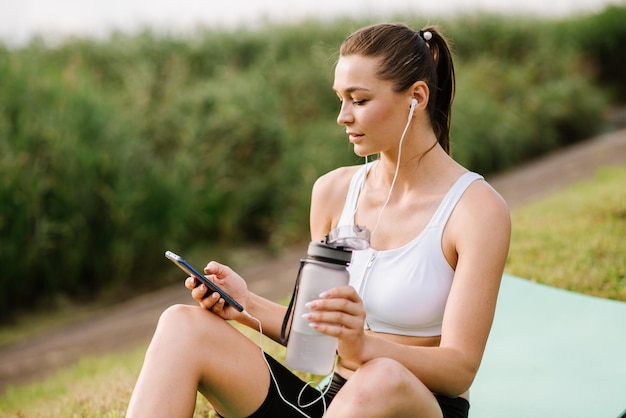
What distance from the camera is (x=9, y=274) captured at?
660 centimetres

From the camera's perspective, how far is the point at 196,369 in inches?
86.3

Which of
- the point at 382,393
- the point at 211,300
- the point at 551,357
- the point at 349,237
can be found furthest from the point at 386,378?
the point at 551,357

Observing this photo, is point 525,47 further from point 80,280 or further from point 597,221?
point 80,280

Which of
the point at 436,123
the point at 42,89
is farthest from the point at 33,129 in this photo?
the point at 436,123

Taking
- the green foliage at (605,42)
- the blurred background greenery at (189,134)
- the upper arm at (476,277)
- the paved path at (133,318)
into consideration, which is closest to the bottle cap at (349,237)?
the upper arm at (476,277)

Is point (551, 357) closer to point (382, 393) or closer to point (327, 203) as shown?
point (327, 203)

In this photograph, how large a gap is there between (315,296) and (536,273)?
2.99 metres

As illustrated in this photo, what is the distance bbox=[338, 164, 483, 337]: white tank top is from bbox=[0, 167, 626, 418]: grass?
Answer: 117 centimetres

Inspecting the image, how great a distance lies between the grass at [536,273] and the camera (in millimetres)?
3586

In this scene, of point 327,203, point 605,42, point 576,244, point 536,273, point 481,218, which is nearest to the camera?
point 481,218

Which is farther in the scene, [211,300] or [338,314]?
[211,300]

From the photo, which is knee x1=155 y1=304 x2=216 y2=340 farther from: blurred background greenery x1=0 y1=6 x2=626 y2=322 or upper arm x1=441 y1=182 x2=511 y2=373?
blurred background greenery x1=0 y1=6 x2=626 y2=322

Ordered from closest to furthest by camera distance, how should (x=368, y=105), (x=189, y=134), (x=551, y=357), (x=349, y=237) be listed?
(x=349, y=237)
(x=368, y=105)
(x=551, y=357)
(x=189, y=134)

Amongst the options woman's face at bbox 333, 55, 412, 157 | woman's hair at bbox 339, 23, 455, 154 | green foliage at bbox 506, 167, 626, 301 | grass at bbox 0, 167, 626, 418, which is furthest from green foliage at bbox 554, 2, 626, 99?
woman's face at bbox 333, 55, 412, 157
